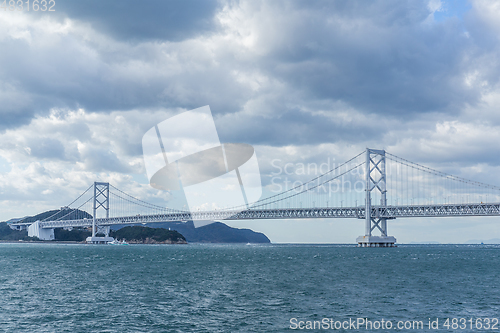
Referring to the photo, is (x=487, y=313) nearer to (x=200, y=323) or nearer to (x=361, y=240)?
(x=200, y=323)

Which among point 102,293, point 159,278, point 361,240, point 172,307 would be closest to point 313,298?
point 172,307

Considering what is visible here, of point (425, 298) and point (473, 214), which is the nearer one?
point (425, 298)

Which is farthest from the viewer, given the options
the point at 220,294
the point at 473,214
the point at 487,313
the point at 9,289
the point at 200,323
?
the point at 473,214

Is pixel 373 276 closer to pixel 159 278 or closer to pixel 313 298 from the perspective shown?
pixel 313 298

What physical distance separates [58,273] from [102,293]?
16.4 m

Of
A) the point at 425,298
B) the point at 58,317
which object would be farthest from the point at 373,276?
the point at 58,317

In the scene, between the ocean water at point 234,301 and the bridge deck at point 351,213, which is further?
the bridge deck at point 351,213

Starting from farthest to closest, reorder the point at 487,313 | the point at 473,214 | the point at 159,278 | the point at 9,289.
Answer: the point at 473,214, the point at 159,278, the point at 9,289, the point at 487,313

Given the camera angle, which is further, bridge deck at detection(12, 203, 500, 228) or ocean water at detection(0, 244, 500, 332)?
bridge deck at detection(12, 203, 500, 228)

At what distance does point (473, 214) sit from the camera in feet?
350

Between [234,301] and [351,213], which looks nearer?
[234,301]

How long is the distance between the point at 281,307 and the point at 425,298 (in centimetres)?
989

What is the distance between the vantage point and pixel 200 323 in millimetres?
21297

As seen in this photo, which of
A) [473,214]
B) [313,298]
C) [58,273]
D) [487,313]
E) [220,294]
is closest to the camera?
[487,313]
